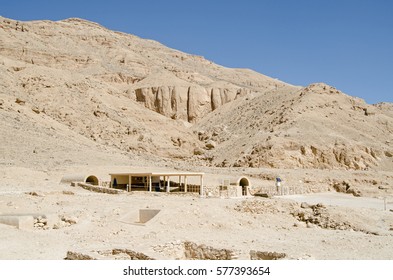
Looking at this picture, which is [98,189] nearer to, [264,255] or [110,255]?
[110,255]

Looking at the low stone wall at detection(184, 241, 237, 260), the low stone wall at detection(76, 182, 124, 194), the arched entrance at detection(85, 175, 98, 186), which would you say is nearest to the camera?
the low stone wall at detection(184, 241, 237, 260)

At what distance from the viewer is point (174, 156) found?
51500 millimetres

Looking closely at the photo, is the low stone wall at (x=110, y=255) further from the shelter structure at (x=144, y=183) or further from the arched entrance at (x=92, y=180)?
the arched entrance at (x=92, y=180)

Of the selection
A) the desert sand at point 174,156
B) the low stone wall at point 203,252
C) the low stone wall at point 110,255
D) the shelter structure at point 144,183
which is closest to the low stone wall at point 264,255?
the desert sand at point 174,156

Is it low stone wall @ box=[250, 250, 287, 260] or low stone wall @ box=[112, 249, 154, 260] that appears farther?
low stone wall @ box=[250, 250, 287, 260]

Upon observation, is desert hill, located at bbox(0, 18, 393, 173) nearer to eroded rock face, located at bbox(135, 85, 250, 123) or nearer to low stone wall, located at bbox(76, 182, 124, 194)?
eroded rock face, located at bbox(135, 85, 250, 123)

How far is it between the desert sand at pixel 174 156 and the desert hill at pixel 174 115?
0.19 metres

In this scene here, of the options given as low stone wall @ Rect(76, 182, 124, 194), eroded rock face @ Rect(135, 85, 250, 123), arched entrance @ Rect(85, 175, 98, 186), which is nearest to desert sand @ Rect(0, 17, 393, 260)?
eroded rock face @ Rect(135, 85, 250, 123)

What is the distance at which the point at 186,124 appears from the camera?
224 ft

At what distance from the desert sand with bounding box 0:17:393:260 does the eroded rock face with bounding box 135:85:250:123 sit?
16 cm

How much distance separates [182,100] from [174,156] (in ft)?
63.3

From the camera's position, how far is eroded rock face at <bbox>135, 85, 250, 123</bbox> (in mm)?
68312

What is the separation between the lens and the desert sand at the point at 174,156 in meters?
16.0

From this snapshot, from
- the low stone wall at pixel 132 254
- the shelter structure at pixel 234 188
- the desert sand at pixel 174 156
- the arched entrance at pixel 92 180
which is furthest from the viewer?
the arched entrance at pixel 92 180
